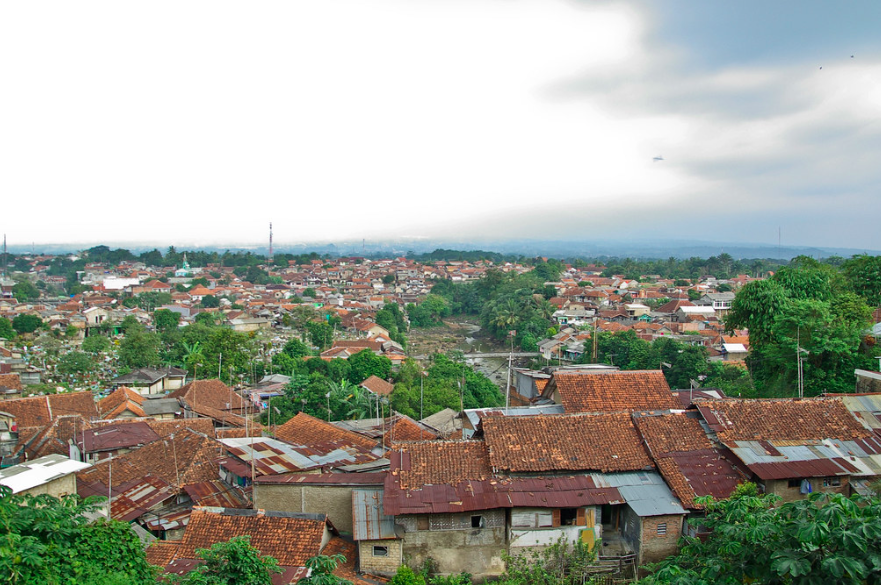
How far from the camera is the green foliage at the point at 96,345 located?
28.7 meters

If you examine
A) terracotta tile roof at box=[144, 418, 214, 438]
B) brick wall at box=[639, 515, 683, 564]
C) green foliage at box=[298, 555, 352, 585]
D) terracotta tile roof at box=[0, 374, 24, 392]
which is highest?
green foliage at box=[298, 555, 352, 585]

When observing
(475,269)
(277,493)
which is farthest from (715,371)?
(475,269)

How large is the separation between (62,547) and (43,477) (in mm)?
3764

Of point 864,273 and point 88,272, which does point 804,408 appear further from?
point 88,272

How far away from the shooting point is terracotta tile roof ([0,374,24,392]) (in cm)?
1982

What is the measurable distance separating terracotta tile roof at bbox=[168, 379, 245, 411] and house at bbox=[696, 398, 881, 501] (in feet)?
51.6

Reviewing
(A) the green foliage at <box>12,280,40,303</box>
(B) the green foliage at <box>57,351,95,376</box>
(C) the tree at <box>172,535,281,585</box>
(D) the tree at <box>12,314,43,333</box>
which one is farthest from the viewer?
(A) the green foliage at <box>12,280,40,303</box>

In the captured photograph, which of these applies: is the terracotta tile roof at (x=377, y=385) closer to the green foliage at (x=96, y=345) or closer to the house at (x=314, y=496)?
the house at (x=314, y=496)

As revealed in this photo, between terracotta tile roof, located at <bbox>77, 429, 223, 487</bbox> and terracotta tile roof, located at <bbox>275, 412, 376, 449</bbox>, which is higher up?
terracotta tile roof, located at <bbox>77, 429, 223, 487</bbox>

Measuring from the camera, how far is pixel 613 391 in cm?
1138

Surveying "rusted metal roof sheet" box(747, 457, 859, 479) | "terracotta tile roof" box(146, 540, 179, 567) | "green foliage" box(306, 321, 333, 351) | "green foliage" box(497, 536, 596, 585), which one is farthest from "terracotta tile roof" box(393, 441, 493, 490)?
"green foliage" box(306, 321, 333, 351)

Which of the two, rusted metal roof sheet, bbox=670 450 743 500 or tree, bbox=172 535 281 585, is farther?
rusted metal roof sheet, bbox=670 450 743 500

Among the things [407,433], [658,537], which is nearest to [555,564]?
[658,537]

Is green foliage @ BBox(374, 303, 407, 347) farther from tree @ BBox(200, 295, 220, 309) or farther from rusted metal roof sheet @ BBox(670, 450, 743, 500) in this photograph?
rusted metal roof sheet @ BBox(670, 450, 743, 500)
